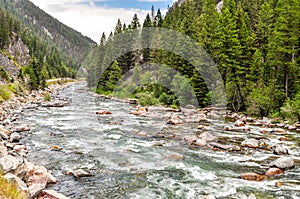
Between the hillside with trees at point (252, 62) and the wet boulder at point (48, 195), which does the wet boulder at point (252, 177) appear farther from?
the hillside with trees at point (252, 62)

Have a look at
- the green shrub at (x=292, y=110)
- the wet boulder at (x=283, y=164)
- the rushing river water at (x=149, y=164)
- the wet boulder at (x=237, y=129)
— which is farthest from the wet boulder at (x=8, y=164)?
the green shrub at (x=292, y=110)

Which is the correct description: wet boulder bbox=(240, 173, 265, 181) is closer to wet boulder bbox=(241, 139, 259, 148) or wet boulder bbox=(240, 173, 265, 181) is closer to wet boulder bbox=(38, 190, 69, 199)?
wet boulder bbox=(241, 139, 259, 148)

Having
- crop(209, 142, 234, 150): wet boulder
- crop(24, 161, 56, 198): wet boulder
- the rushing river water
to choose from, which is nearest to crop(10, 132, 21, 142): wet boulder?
the rushing river water

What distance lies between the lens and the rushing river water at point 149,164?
397 inches

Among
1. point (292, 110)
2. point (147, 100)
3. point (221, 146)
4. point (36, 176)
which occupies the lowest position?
point (221, 146)

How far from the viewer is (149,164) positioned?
43.5ft

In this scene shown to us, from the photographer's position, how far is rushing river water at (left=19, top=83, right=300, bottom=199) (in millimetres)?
10086

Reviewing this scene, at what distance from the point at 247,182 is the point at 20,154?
34.4 feet

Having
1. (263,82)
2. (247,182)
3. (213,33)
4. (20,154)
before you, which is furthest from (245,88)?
(20,154)

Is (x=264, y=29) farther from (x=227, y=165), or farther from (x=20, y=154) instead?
(x=20, y=154)

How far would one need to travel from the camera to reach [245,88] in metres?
33.4

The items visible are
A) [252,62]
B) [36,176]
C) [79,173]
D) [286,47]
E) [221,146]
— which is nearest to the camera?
[36,176]

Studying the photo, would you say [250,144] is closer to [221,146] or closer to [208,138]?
[221,146]

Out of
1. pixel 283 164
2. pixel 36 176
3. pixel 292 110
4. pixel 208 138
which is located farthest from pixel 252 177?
pixel 292 110
